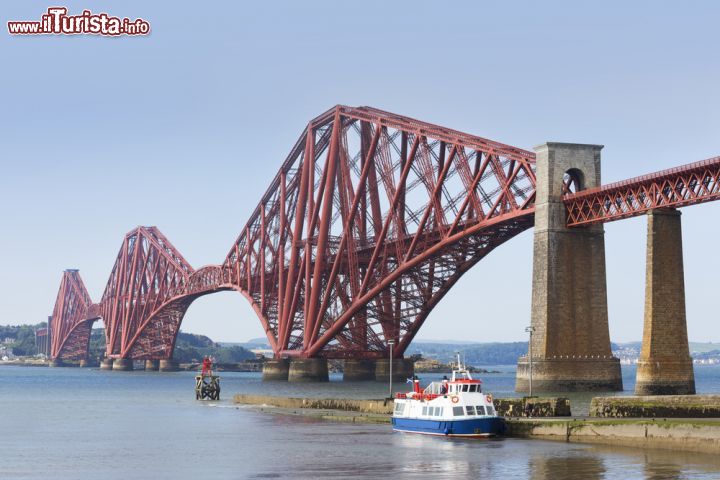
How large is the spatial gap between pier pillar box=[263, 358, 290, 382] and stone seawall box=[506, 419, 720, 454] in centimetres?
9901

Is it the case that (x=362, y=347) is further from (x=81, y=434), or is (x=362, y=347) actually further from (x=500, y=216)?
(x=81, y=434)

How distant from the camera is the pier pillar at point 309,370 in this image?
150 meters

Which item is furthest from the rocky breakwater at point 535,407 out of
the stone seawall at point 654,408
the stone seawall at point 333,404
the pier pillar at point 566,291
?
the pier pillar at point 566,291

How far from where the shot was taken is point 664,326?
83.9 m

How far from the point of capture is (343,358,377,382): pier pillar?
15100 cm

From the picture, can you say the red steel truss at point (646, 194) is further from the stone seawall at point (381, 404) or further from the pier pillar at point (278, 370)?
the pier pillar at point (278, 370)

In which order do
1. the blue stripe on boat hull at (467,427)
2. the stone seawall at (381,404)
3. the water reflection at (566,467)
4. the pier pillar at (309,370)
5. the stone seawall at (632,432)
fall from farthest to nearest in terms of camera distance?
the pier pillar at (309,370), the stone seawall at (381,404), the blue stripe on boat hull at (467,427), the stone seawall at (632,432), the water reflection at (566,467)

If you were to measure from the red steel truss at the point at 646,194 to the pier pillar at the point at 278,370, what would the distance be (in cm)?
7053

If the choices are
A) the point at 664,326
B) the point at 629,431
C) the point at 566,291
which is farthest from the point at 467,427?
the point at 566,291

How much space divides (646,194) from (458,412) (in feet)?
109

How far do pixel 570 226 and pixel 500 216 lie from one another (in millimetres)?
12839

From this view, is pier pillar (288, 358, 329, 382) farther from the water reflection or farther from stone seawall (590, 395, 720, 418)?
the water reflection

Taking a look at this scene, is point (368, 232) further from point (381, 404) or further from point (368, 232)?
point (381, 404)

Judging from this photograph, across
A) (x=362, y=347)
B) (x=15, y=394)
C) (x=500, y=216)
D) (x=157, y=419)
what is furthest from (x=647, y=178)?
(x=15, y=394)
